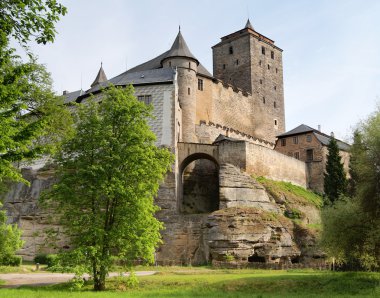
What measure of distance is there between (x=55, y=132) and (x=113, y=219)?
6.08m

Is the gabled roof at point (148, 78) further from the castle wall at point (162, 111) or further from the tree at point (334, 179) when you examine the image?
the tree at point (334, 179)

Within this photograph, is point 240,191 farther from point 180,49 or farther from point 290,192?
point 180,49

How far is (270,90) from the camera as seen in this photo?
70125 mm

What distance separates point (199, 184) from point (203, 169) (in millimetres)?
1803

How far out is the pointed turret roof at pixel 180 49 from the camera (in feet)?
164

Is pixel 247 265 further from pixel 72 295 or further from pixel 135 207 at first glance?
pixel 72 295

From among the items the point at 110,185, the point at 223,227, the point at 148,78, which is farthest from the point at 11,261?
the point at 148,78

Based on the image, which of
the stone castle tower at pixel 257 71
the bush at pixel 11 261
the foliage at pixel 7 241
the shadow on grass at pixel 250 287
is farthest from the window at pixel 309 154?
the foliage at pixel 7 241

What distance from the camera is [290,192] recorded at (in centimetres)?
4828

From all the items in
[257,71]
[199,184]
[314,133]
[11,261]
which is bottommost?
[11,261]

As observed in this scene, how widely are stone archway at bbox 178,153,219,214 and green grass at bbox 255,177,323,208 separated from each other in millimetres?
5058

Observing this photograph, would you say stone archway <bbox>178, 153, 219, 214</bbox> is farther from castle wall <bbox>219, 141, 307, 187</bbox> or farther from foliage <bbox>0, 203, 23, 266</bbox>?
foliage <bbox>0, 203, 23, 266</bbox>

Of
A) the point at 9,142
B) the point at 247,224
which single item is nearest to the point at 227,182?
the point at 247,224

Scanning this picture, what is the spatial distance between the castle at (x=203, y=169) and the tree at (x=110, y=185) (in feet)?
25.9
